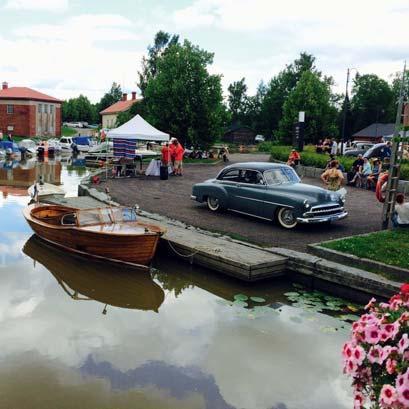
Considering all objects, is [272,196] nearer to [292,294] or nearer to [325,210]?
[325,210]

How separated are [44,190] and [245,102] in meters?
74.5

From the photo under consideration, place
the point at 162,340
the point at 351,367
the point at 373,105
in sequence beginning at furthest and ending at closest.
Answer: the point at 373,105 < the point at 162,340 < the point at 351,367

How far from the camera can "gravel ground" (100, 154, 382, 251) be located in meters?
11.4

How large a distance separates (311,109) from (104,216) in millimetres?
30971

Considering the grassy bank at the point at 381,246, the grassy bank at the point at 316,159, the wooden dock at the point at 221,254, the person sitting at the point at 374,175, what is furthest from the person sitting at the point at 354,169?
the wooden dock at the point at 221,254

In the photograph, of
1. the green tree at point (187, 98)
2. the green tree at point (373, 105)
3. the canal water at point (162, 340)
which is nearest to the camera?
the canal water at point (162, 340)

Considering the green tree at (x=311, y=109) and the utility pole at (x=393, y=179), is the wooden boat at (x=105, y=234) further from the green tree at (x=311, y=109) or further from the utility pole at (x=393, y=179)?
the green tree at (x=311, y=109)

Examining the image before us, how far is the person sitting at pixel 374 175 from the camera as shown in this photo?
19.6 m

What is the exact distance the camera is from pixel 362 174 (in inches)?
794

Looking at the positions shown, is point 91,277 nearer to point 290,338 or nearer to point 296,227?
point 290,338

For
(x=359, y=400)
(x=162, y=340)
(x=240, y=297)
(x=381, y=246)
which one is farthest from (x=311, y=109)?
(x=359, y=400)

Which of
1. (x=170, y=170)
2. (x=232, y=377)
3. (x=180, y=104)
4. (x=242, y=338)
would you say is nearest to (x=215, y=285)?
(x=242, y=338)

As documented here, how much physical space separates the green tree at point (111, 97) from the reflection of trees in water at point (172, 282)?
105424mm

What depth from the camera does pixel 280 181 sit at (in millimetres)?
12672
